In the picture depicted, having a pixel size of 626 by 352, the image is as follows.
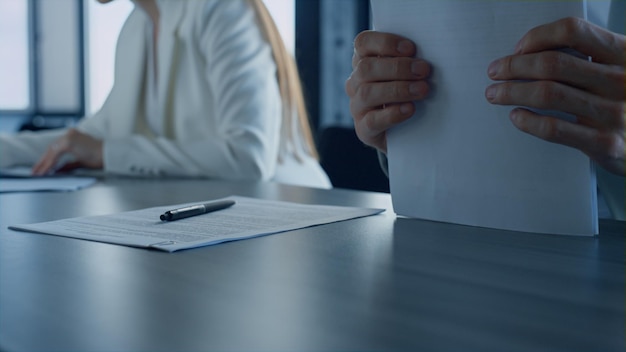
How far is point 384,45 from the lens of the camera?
716 millimetres

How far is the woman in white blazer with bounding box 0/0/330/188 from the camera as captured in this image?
145 centimetres

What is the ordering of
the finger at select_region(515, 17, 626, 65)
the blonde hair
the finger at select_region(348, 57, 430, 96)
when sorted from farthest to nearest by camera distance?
the blonde hair < the finger at select_region(348, 57, 430, 96) < the finger at select_region(515, 17, 626, 65)

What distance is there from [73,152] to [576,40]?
116 cm

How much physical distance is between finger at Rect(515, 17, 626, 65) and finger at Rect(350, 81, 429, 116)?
11cm

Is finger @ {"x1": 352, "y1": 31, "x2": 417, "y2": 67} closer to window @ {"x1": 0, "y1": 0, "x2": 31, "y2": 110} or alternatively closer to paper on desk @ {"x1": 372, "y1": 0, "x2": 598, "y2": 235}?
paper on desk @ {"x1": 372, "y1": 0, "x2": 598, "y2": 235}

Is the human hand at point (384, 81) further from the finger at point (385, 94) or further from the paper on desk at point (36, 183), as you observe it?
the paper on desk at point (36, 183)

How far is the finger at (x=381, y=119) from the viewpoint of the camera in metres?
0.72

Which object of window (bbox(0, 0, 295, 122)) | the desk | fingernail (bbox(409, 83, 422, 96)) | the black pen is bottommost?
the desk

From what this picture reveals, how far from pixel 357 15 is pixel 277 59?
1.50 metres

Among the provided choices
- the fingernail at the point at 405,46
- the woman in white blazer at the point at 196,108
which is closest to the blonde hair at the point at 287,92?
the woman in white blazer at the point at 196,108

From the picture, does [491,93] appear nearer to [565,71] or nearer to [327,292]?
[565,71]

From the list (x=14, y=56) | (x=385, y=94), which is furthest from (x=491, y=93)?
(x=14, y=56)

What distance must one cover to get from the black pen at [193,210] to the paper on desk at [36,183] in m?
0.42

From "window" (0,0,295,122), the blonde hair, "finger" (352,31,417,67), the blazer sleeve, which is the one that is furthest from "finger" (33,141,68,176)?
"window" (0,0,295,122)
